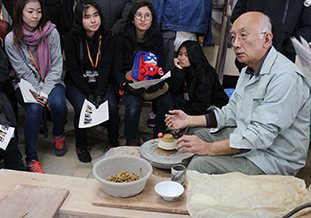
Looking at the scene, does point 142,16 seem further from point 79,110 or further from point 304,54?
point 304,54

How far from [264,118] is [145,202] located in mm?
894

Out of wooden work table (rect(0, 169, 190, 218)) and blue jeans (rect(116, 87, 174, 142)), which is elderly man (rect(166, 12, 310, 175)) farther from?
blue jeans (rect(116, 87, 174, 142))

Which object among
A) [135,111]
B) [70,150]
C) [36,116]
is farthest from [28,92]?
[135,111]

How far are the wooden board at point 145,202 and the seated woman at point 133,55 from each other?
1532 millimetres

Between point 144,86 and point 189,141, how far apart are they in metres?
1.31

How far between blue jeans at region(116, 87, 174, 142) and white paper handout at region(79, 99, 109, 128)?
0.27 metres

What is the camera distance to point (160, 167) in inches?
76.0

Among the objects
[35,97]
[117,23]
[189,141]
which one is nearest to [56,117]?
[35,97]

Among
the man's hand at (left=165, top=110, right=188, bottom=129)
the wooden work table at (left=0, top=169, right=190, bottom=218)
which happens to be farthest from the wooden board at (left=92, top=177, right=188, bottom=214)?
the man's hand at (left=165, top=110, right=188, bottom=129)

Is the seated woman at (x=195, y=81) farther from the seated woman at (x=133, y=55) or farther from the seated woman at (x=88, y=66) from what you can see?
the seated woman at (x=88, y=66)

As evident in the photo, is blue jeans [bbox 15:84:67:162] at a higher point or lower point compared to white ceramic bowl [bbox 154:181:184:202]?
lower

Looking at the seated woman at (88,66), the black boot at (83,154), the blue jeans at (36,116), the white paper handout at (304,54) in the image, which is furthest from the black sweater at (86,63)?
the white paper handout at (304,54)

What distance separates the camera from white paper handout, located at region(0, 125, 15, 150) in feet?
7.40

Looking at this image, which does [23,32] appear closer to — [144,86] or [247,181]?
[144,86]
